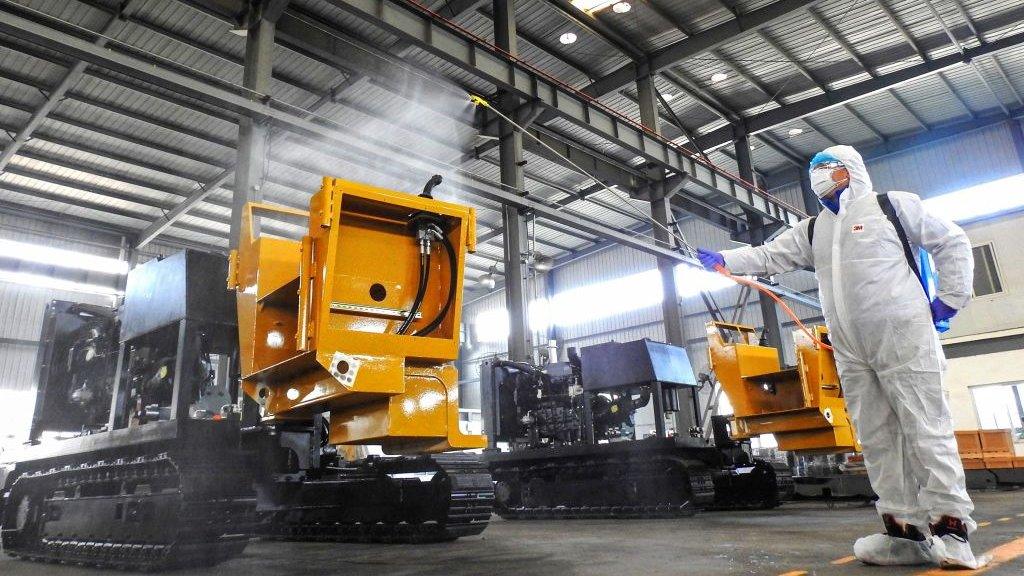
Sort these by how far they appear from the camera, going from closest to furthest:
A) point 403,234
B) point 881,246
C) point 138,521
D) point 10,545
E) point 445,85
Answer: point 881,246, point 403,234, point 138,521, point 10,545, point 445,85

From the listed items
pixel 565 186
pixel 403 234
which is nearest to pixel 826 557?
pixel 403 234

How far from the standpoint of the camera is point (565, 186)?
18469mm

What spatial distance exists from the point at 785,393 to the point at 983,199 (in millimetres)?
13673

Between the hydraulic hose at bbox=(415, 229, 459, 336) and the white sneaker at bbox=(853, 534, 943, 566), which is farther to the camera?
the hydraulic hose at bbox=(415, 229, 459, 336)

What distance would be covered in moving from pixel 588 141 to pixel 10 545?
13020mm

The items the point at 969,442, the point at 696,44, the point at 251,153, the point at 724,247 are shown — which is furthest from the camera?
the point at 724,247

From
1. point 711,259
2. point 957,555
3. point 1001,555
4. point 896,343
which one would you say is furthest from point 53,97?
point 1001,555

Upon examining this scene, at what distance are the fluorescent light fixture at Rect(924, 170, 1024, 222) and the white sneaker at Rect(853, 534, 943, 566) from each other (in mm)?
16856

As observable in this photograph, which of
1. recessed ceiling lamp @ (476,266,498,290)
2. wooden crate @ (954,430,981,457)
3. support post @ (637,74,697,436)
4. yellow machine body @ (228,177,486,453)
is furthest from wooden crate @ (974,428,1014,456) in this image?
recessed ceiling lamp @ (476,266,498,290)

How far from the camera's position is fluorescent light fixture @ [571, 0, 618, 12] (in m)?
11.5

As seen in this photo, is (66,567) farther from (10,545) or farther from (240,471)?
(240,471)

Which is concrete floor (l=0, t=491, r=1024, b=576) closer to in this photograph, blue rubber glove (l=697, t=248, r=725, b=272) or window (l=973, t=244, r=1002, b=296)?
blue rubber glove (l=697, t=248, r=725, b=272)

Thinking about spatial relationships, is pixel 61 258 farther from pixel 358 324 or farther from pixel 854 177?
pixel 854 177

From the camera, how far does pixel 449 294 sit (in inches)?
132
